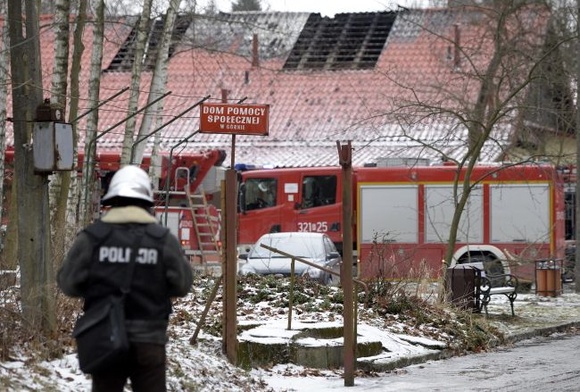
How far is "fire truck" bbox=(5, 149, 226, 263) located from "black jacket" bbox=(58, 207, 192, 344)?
78.0ft

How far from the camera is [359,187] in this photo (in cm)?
3106

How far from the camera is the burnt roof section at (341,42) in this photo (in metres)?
48.7

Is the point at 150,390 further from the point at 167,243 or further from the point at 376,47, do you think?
the point at 376,47

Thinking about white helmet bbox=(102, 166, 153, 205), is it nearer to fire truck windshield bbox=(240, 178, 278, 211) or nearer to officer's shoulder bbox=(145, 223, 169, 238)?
officer's shoulder bbox=(145, 223, 169, 238)

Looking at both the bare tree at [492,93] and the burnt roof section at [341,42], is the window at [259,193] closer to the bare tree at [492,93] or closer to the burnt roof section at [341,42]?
the bare tree at [492,93]

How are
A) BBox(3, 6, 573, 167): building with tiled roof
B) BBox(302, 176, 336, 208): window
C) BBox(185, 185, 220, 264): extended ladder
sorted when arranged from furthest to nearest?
BBox(3, 6, 573, 167): building with tiled roof, BBox(302, 176, 336, 208): window, BBox(185, 185, 220, 264): extended ladder

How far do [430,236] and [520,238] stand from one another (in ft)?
6.88

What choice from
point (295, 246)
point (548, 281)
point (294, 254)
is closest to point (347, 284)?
point (294, 254)

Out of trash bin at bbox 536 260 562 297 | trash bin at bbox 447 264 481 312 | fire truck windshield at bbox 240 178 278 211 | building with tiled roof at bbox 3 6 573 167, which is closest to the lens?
trash bin at bbox 447 264 481 312

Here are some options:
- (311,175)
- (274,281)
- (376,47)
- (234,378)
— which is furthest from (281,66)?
(234,378)

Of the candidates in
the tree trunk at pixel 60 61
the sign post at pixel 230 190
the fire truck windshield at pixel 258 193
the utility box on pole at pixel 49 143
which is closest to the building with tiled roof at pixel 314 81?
the fire truck windshield at pixel 258 193

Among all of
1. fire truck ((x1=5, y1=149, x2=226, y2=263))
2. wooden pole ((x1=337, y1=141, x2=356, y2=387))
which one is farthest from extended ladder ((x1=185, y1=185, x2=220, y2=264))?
wooden pole ((x1=337, y1=141, x2=356, y2=387))

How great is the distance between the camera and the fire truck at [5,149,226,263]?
31281mm

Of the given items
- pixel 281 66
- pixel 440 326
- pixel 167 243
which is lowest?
pixel 440 326
